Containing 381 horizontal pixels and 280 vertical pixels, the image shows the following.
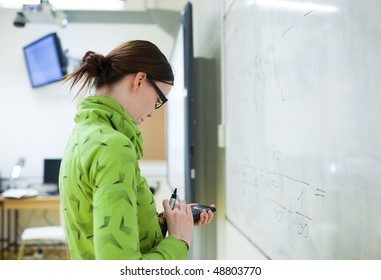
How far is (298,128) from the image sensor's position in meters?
0.80

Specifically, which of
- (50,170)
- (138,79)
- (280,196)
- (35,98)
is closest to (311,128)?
(280,196)

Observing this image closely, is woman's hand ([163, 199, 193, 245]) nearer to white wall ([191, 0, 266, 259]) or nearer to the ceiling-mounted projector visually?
white wall ([191, 0, 266, 259])

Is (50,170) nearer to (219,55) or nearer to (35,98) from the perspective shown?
(35,98)

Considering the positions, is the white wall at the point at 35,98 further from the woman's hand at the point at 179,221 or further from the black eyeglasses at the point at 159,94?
the woman's hand at the point at 179,221

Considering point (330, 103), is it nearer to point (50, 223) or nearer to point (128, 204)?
point (128, 204)

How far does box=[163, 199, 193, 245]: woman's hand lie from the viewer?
0.67 metres

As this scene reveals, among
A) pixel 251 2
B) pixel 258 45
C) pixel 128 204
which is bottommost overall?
pixel 128 204

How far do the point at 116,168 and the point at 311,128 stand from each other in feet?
1.37

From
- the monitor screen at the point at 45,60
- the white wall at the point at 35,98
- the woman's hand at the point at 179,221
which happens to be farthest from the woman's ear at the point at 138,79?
the white wall at the point at 35,98

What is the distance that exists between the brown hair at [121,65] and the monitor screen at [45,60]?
106 inches

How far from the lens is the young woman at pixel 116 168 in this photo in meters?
0.52

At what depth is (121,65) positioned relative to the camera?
2.17 ft
